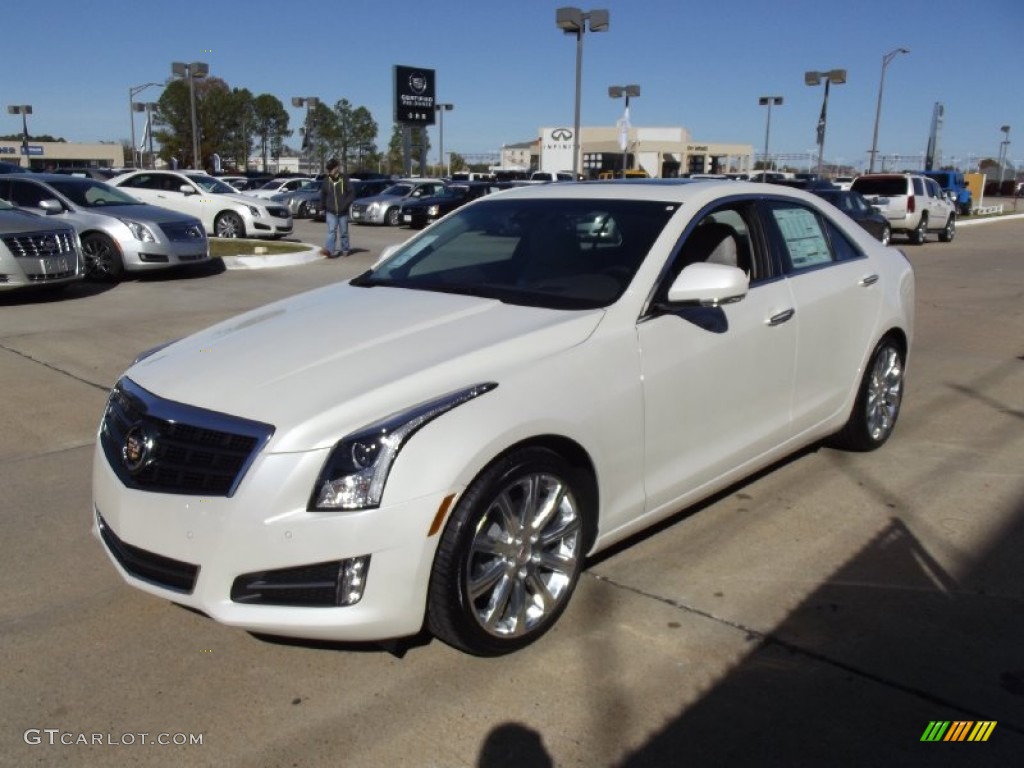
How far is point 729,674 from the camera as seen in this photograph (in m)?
3.12

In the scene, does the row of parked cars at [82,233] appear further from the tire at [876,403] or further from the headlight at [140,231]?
the tire at [876,403]

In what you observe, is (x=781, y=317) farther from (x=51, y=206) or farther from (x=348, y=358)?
(x=51, y=206)

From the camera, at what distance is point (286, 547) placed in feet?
9.04

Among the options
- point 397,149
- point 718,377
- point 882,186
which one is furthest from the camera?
point 397,149

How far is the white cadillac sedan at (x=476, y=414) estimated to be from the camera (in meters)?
2.78

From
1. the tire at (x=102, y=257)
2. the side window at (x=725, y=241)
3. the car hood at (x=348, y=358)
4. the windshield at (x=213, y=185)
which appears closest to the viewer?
the car hood at (x=348, y=358)

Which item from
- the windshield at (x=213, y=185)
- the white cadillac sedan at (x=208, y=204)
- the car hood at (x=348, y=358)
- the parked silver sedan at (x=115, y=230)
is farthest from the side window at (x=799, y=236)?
the windshield at (x=213, y=185)

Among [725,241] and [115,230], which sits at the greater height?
[725,241]

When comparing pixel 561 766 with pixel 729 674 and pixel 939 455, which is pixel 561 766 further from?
pixel 939 455

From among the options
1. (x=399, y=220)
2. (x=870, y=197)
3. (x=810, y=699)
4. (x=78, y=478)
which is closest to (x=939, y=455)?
(x=810, y=699)

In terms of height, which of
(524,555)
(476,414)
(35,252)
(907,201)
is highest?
(907,201)

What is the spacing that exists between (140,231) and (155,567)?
432 inches

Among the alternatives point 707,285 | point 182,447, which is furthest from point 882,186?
point 182,447

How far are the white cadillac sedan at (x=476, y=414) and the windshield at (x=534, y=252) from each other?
0.05 ft
